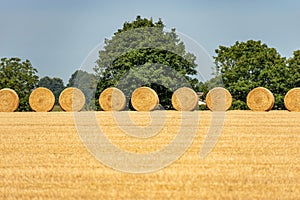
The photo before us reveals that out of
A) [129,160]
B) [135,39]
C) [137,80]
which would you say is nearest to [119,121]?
[129,160]

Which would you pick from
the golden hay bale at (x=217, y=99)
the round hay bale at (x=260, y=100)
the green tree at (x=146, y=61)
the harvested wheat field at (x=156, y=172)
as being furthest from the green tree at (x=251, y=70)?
the harvested wheat field at (x=156, y=172)

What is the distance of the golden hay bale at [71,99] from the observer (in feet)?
82.1

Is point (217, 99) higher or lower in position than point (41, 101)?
higher

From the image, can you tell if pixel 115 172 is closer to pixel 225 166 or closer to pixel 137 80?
pixel 225 166

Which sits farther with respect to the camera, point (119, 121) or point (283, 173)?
point (119, 121)

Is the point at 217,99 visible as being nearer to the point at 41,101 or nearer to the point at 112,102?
the point at 112,102

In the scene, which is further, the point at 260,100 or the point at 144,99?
the point at 260,100

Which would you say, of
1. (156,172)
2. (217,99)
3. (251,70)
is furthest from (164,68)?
(156,172)

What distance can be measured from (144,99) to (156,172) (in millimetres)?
15691

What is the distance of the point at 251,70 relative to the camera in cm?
3853

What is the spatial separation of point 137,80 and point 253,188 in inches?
1082

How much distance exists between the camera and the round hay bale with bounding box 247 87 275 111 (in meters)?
24.1

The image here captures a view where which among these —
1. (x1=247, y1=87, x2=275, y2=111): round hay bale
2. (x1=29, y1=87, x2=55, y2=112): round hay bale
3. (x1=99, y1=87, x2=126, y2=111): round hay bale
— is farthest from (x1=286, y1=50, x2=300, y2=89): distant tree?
(x1=29, y1=87, x2=55, y2=112): round hay bale

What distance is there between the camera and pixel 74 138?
1292 centimetres
